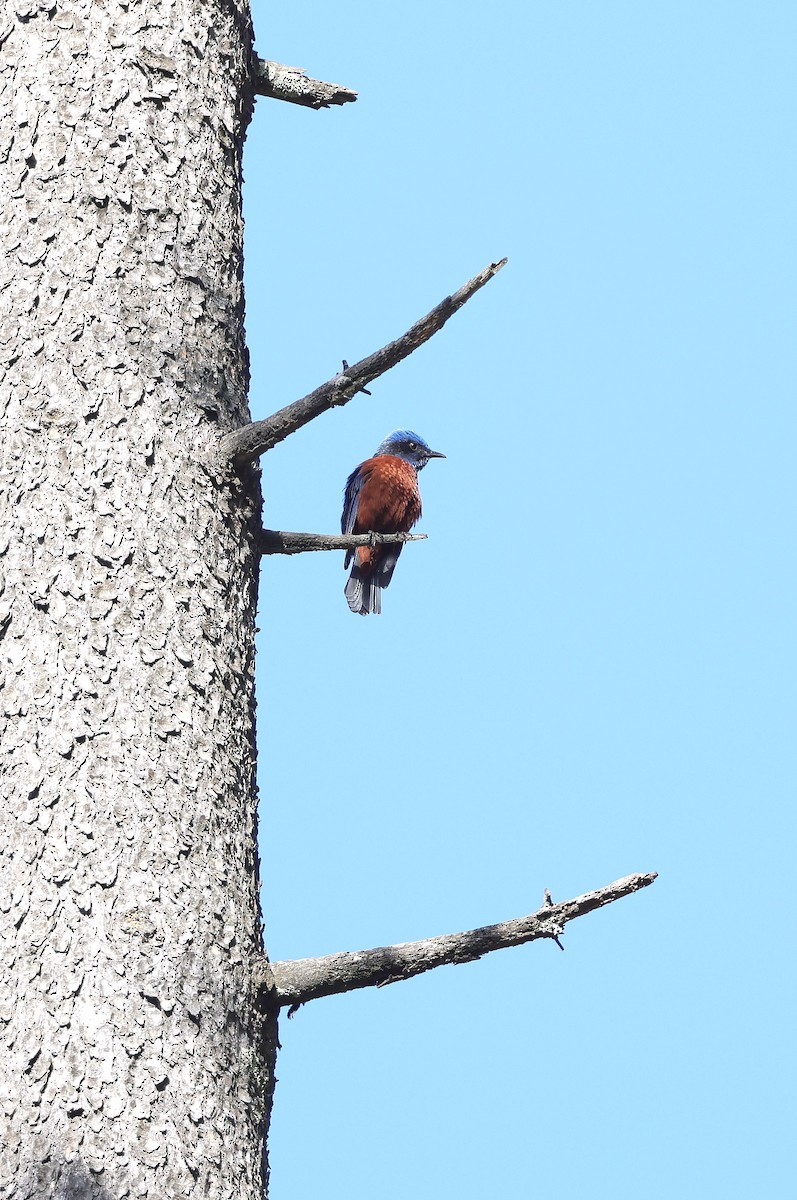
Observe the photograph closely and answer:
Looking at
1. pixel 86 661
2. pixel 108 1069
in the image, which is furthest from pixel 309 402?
pixel 108 1069

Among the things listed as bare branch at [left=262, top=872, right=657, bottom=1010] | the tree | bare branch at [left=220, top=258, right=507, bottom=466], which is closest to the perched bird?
the tree

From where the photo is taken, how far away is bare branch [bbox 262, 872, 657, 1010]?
234 centimetres

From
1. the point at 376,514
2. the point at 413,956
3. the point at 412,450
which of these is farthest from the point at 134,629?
the point at 412,450

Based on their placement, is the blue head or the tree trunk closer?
the tree trunk

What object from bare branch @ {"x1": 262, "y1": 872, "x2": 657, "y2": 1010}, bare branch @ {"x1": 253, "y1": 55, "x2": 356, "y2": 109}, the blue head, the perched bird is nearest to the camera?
bare branch @ {"x1": 262, "y1": 872, "x2": 657, "y2": 1010}

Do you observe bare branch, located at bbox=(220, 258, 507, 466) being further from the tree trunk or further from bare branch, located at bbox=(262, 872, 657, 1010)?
bare branch, located at bbox=(262, 872, 657, 1010)

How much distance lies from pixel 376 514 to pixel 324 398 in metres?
5.22

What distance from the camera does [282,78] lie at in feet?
10.2

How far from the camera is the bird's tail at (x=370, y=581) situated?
7.90 m

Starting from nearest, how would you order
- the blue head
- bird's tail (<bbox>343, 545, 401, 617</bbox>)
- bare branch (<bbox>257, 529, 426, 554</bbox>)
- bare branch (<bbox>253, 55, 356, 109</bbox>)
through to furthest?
bare branch (<bbox>257, 529, 426, 554</bbox>) → bare branch (<bbox>253, 55, 356, 109</bbox>) → bird's tail (<bbox>343, 545, 401, 617</bbox>) → the blue head

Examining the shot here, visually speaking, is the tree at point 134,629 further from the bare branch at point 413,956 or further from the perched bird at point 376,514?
the perched bird at point 376,514

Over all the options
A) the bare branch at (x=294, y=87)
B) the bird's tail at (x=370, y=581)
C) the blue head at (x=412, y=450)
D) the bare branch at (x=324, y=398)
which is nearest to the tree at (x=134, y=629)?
the bare branch at (x=324, y=398)

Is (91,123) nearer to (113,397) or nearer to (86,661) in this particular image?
(113,397)

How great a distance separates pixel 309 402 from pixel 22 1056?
3.93 feet
